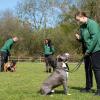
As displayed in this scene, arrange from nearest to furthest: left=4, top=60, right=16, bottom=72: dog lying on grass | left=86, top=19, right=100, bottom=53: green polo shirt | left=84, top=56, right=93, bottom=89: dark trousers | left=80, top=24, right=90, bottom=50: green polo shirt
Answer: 1. left=86, top=19, right=100, bottom=53: green polo shirt
2. left=80, top=24, right=90, bottom=50: green polo shirt
3. left=84, top=56, right=93, bottom=89: dark trousers
4. left=4, top=60, right=16, bottom=72: dog lying on grass

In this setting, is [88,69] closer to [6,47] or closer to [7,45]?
[7,45]

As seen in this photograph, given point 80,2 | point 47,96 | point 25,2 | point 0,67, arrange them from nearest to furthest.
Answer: point 47,96
point 0,67
point 80,2
point 25,2

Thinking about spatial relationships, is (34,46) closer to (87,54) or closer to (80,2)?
(80,2)

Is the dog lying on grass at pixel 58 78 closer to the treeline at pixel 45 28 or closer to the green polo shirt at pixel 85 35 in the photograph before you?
the green polo shirt at pixel 85 35

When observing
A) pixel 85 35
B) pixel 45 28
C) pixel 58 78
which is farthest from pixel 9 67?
pixel 45 28

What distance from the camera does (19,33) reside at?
5875 centimetres

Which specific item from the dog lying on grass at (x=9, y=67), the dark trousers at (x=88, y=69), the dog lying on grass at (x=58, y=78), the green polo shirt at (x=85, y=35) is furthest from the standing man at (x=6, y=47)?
the dog lying on grass at (x=58, y=78)

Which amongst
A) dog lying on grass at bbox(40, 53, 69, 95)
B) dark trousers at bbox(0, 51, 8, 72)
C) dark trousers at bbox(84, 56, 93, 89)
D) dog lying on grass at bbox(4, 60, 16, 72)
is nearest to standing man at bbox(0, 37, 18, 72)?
dark trousers at bbox(0, 51, 8, 72)

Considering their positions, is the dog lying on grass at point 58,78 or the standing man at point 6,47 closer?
the dog lying on grass at point 58,78

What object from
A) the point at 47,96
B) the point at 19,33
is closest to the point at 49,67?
the point at 47,96

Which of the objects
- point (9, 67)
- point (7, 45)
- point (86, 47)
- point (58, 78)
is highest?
point (86, 47)

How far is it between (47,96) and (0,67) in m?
11.9

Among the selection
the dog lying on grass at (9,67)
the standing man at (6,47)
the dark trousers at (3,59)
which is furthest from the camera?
the dog lying on grass at (9,67)

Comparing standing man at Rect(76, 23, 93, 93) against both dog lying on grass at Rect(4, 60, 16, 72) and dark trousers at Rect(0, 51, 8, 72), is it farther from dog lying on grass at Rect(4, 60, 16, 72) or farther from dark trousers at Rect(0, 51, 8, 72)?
dog lying on grass at Rect(4, 60, 16, 72)
